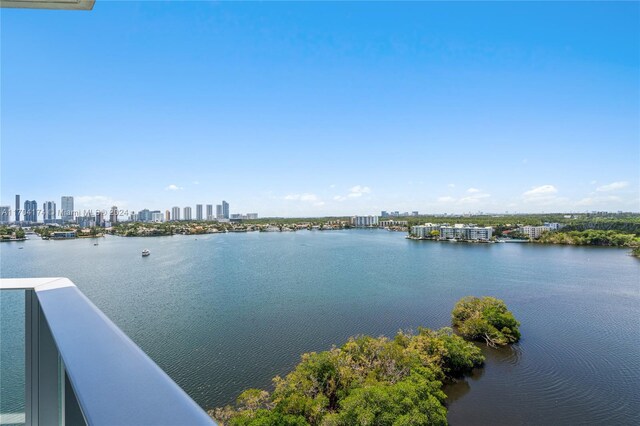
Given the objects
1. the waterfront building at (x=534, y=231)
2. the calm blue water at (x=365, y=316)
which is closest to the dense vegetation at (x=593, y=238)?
the waterfront building at (x=534, y=231)

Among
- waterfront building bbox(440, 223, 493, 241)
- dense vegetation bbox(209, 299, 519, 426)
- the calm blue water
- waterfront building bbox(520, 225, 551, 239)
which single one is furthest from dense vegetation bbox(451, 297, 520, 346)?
waterfront building bbox(520, 225, 551, 239)

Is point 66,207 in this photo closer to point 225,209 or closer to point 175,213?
point 175,213

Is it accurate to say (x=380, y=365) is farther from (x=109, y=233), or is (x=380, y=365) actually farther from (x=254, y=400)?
(x=109, y=233)

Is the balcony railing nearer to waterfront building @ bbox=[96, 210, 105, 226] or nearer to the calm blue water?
the calm blue water

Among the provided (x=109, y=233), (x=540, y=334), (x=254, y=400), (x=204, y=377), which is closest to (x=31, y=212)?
(x=109, y=233)

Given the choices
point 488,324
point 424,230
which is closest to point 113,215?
point 424,230
